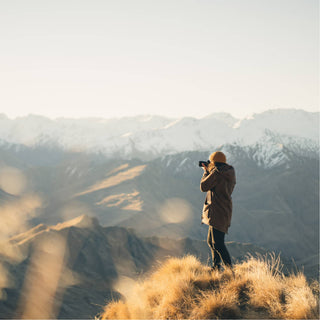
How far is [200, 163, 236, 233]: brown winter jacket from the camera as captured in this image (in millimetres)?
7148

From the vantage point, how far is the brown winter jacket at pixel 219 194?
23.5ft

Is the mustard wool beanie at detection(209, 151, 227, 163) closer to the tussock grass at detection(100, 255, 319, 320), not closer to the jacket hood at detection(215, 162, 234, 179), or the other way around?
the jacket hood at detection(215, 162, 234, 179)

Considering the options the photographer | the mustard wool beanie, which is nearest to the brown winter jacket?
the photographer

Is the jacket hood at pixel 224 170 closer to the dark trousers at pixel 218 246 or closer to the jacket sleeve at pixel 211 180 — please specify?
the jacket sleeve at pixel 211 180

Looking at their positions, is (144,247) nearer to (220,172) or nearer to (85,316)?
(85,316)

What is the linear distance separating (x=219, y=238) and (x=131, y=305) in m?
2.38

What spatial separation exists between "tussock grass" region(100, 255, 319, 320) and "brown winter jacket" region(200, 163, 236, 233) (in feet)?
3.65

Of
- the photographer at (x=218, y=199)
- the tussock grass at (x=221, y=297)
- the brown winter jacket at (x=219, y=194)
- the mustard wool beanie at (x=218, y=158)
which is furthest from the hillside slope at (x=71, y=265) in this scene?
the mustard wool beanie at (x=218, y=158)

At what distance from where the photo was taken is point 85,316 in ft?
154

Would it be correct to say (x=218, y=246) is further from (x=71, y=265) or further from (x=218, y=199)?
(x=71, y=265)

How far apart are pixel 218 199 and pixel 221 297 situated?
209 centimetres

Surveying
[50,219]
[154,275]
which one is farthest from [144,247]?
[50,219]

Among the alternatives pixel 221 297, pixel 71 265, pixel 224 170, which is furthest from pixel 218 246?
pixel 71 265

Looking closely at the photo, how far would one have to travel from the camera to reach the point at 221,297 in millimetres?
5965
